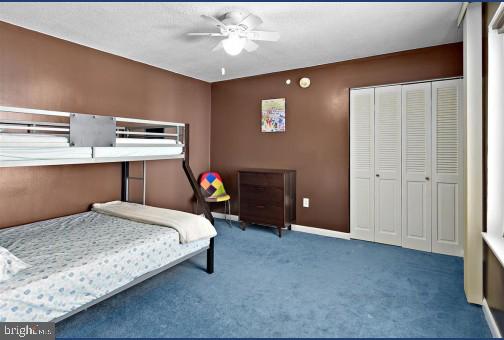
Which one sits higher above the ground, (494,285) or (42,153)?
(42,153)

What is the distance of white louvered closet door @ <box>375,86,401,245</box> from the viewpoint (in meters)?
3.64

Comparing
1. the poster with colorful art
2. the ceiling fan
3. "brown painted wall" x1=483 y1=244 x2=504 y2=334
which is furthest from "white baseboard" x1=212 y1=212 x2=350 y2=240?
the ceiling fan

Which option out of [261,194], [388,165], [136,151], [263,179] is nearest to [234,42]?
[136,151]

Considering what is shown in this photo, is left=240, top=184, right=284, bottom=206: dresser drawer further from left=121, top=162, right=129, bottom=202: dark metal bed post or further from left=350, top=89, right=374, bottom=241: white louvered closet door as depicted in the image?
left=121, top=162, right=129, bottom=202: dark metal bed post

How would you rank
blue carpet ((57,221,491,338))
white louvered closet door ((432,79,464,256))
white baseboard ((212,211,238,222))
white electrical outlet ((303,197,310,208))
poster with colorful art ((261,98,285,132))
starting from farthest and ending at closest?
1. white baseboard ((212,211,238,222))
2. poster with colorful art ((261,98,285,132))
3. white electrical outlet ((303,197,310,208))
4. white louvered closet door ((432,79,464,256))
5. blue carpet ((57,221,491,338))

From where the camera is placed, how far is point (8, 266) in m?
1.70

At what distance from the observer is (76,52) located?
333 cm

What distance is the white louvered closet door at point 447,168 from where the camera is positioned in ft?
10.8

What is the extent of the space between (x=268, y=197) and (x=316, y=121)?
4.31ft

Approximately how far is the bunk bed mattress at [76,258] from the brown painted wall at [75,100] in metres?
Answer: 0.38

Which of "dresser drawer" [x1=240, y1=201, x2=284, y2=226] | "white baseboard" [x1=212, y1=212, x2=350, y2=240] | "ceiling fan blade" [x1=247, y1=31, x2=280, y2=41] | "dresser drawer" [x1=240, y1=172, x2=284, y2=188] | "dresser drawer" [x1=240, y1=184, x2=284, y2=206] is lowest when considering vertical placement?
"white baseboard" [x1=212, y1=212, x2=350, y2=240]

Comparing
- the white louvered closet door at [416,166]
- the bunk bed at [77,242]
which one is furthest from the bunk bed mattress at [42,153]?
the white louvered closet door at [416,166]

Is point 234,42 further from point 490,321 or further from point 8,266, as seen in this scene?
point 490,321

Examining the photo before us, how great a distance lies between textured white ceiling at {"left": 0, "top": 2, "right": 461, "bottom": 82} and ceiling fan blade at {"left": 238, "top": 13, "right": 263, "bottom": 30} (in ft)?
0.18
